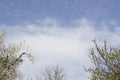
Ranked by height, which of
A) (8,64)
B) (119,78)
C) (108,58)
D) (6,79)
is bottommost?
(119,78)

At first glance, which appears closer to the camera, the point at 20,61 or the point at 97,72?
the point at 97,72

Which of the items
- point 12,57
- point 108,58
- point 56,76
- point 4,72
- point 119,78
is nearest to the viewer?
point 119,78

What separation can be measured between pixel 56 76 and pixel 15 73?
67.1ft

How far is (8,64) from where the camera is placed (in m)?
22.3

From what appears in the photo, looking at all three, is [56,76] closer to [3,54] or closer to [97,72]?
[3,54]

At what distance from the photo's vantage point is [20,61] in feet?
77.2

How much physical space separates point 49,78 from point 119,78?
2945 centimetres

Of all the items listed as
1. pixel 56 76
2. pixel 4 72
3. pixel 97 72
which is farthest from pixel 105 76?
pixel 56 76

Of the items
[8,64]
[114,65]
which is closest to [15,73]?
[8,64]

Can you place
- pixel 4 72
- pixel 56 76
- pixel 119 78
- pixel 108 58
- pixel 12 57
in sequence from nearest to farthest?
pixel 119 78 → pixel 108 58 → pixel 4 72 → pixel 12 57 → pixel 56 76

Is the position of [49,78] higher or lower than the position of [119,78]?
higher

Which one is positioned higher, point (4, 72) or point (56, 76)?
point (56, 76)

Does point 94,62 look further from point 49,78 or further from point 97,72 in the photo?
point 49,78

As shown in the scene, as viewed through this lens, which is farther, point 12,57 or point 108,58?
point 12,57
